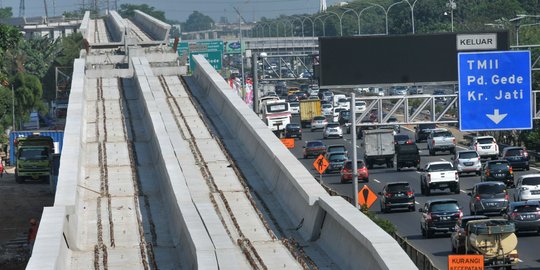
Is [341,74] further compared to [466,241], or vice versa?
[341,74]

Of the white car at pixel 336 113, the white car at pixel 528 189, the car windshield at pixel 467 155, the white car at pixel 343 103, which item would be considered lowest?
the white car at pixel 336 113

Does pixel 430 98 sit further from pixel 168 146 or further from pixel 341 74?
pixel 168 146

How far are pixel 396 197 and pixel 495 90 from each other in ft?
42.7

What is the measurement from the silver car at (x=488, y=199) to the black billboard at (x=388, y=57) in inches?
228

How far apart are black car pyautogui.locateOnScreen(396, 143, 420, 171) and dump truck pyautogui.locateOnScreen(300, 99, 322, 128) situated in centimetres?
2896

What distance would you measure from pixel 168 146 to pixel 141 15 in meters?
114

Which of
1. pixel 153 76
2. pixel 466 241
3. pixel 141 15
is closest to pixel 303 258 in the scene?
pixel 466 241

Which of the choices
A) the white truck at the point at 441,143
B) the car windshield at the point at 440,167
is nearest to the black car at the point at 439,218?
the car windshield at the point at 440,167

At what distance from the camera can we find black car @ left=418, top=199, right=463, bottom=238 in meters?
43.5

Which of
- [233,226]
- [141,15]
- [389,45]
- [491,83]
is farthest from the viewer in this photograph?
[141,15]

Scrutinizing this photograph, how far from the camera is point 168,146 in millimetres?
41500

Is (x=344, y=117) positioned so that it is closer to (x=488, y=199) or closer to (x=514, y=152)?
(x=514, y=152)

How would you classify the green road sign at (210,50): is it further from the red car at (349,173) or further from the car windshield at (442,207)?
the car windshield at (442,207)

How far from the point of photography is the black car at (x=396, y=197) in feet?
171
